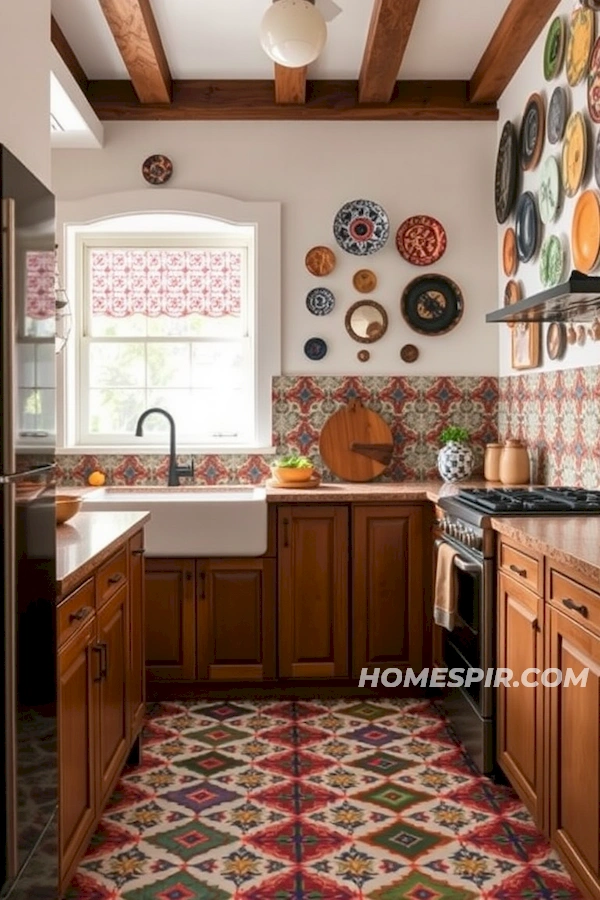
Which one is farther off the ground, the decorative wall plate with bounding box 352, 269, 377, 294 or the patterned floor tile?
the decorative wall plate with bounding box 352, 269, 377, 294

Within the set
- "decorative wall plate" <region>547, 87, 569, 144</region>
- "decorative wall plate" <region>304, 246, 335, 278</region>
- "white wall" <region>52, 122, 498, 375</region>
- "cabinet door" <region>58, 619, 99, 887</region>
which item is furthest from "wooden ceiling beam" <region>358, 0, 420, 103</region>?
"cabinet door" <region>58, 619, 99, 887</region>

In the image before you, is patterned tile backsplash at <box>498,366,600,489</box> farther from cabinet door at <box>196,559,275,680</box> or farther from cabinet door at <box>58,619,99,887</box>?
cabinet door at <box>58,619,99,887</box>

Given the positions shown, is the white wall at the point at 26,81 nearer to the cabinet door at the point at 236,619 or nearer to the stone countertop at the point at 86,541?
the stone countertop at the point at 86,541

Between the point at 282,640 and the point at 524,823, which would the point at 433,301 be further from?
the point at 524,823

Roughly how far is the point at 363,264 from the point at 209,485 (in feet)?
4.62

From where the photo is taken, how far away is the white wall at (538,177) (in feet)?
11.0

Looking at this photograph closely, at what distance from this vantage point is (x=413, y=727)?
363 cm

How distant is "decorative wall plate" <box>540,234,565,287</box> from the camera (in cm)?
360

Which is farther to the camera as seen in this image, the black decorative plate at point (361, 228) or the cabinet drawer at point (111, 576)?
the black decorative plate at point (361, 228)

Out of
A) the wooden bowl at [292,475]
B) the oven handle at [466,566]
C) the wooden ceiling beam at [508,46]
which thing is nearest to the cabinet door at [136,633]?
the wooden bowl at [292,475]

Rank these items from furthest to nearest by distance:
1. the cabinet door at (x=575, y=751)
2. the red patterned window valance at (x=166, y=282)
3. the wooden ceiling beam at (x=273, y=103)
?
1. the red patterned window valance at (x=166, y=282)
2. the wooden ceiling beam at (x=273, y=103)
3. the cabinet door at (x=575, y=751)

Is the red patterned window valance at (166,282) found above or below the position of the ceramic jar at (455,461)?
above

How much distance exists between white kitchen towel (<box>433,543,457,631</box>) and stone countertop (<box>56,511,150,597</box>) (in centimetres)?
117

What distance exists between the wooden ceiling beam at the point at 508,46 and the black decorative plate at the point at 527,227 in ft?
2.00
